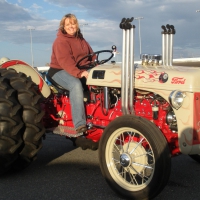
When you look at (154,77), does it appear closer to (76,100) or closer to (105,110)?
(105,110)

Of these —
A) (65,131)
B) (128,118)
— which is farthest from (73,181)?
(128,118)

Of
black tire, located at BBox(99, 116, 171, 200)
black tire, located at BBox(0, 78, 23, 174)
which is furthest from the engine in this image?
black tire, located at BBox(0, 78, 23, 174)

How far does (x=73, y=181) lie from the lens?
494 cm

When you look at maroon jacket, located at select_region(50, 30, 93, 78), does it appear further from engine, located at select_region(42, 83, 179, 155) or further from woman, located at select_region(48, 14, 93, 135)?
engine, located at select_region(42, 83, 179, 155)

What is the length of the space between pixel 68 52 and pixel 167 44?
1439mm

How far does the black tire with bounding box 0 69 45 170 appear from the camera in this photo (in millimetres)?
5070

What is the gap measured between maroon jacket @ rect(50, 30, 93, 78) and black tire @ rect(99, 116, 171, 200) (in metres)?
1.26

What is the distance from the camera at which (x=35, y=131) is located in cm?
510

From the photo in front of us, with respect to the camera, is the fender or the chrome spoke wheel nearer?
the chrome spoke wheel

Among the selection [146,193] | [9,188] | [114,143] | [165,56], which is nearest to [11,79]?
[9,188]

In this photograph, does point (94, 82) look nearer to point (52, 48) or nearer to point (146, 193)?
point (52, 48)

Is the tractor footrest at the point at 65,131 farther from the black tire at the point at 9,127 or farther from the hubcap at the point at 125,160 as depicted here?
the hubcap at the point at 125,160

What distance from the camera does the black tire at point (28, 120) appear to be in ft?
16.6

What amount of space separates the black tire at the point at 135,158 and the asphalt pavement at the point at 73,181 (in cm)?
25
